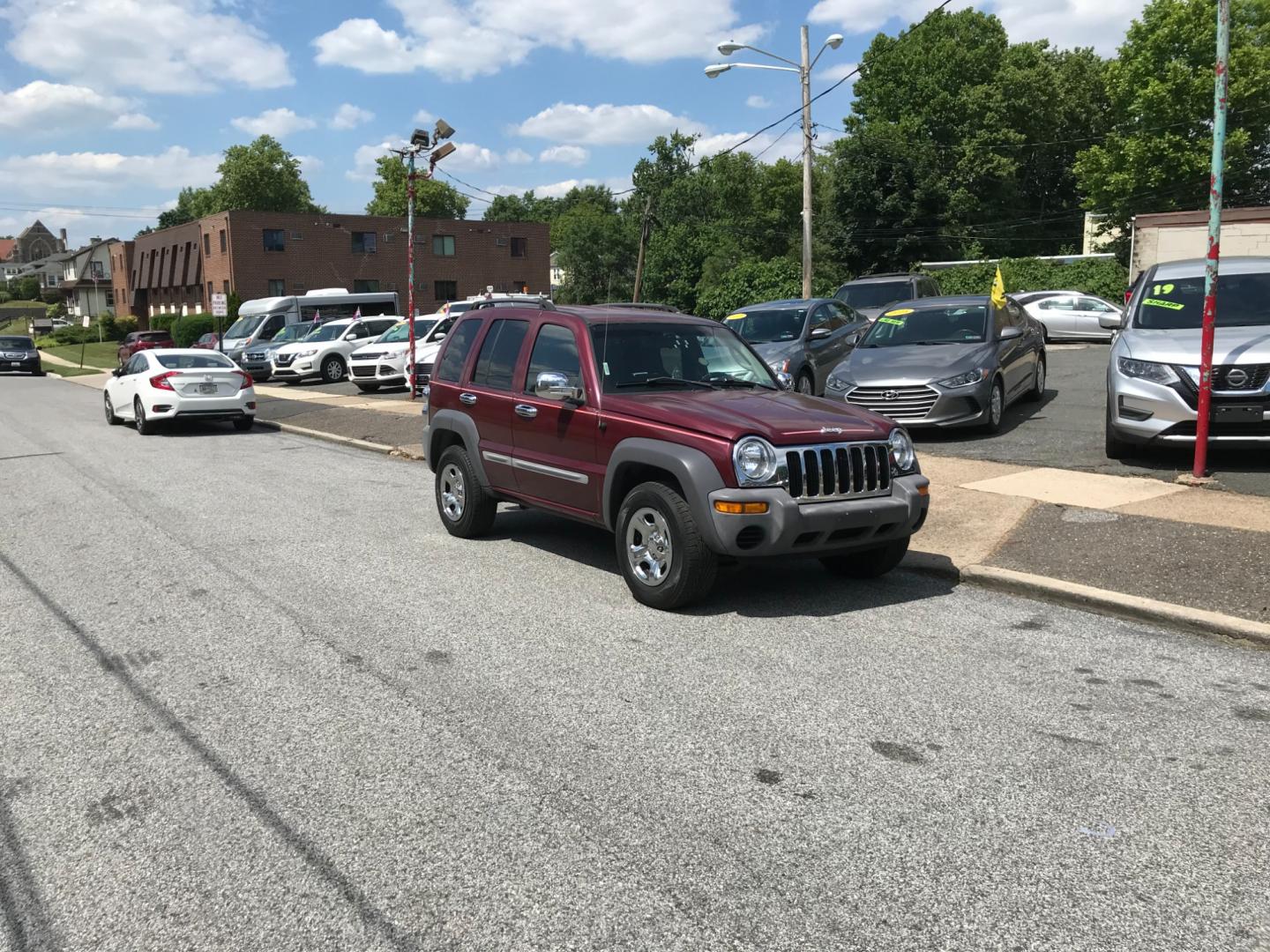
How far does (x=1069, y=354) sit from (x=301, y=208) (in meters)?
94.9

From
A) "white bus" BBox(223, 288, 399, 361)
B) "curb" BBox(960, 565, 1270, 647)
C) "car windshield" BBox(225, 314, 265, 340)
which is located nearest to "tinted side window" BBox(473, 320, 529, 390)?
"curb" BBox(960, 565, 1270, 647)

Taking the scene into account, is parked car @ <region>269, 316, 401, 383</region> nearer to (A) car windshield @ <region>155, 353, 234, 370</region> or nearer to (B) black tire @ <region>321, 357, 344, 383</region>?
(B) black tire @ <region>321, 357, 344, 383</region>

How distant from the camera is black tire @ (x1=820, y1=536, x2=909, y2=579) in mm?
7090

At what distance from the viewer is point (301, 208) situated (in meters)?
105

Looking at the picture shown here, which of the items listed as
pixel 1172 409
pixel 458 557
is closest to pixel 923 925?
pixel 458 557

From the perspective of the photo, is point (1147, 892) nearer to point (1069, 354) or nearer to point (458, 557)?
point (458, 557)

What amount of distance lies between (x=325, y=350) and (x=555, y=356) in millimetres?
22343

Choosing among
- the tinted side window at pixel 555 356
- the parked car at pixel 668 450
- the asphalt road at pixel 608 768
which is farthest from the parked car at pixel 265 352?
the asphalt road at pixel 608 768

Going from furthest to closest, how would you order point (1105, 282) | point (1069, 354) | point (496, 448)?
point (1105, 282), point (1069, 354), point (496, 448)

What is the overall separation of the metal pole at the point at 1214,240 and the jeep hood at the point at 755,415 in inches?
139

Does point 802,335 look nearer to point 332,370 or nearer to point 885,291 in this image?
point 885,291

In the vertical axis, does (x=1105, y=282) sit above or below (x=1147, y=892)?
above

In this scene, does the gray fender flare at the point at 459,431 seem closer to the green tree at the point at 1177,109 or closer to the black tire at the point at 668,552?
the black tire at the point at 668,552

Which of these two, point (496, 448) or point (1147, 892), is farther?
point (496, 448)
